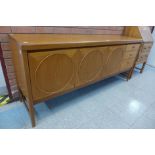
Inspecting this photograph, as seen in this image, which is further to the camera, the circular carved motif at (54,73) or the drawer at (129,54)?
the drawer at (129,54)

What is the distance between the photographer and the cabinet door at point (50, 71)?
997mm

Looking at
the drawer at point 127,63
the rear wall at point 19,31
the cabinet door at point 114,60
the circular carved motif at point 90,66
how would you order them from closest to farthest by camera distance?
the rear wall at point 19,31 < the circular carved motif at point 90,66 < the cabinet door at point 114,60 < the drawer at point 127,63

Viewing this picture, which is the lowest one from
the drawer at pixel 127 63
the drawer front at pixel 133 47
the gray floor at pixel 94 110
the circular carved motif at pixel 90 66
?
the gray floor at pixel 94 110

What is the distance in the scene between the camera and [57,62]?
1.11 m

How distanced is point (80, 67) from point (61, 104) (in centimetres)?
59

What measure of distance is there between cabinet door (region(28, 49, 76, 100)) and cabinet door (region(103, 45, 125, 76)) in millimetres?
Result: 614

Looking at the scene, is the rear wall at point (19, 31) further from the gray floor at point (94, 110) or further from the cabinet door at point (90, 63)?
the cabinet door at point (90, 63)

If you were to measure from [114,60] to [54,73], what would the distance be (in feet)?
3.20

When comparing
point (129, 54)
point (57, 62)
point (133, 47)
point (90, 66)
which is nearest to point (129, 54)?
point (129, 54)

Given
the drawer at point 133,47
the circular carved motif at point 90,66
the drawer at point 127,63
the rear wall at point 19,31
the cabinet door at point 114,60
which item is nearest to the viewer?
the rear wall at point 19,31

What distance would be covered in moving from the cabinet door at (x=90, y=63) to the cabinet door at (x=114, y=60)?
95 mm

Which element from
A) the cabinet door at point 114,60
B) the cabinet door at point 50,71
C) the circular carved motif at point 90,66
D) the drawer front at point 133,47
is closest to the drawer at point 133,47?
the drawer front at point 133,47

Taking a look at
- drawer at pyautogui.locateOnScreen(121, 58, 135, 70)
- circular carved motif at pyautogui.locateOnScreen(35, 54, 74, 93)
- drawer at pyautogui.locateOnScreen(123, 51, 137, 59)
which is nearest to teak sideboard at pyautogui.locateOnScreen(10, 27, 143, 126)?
circular carved motif at pyautogui.locateOnScreen(35, 54, 74, 93)

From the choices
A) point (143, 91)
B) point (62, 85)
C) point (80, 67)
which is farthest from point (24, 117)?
point (143, 91)
